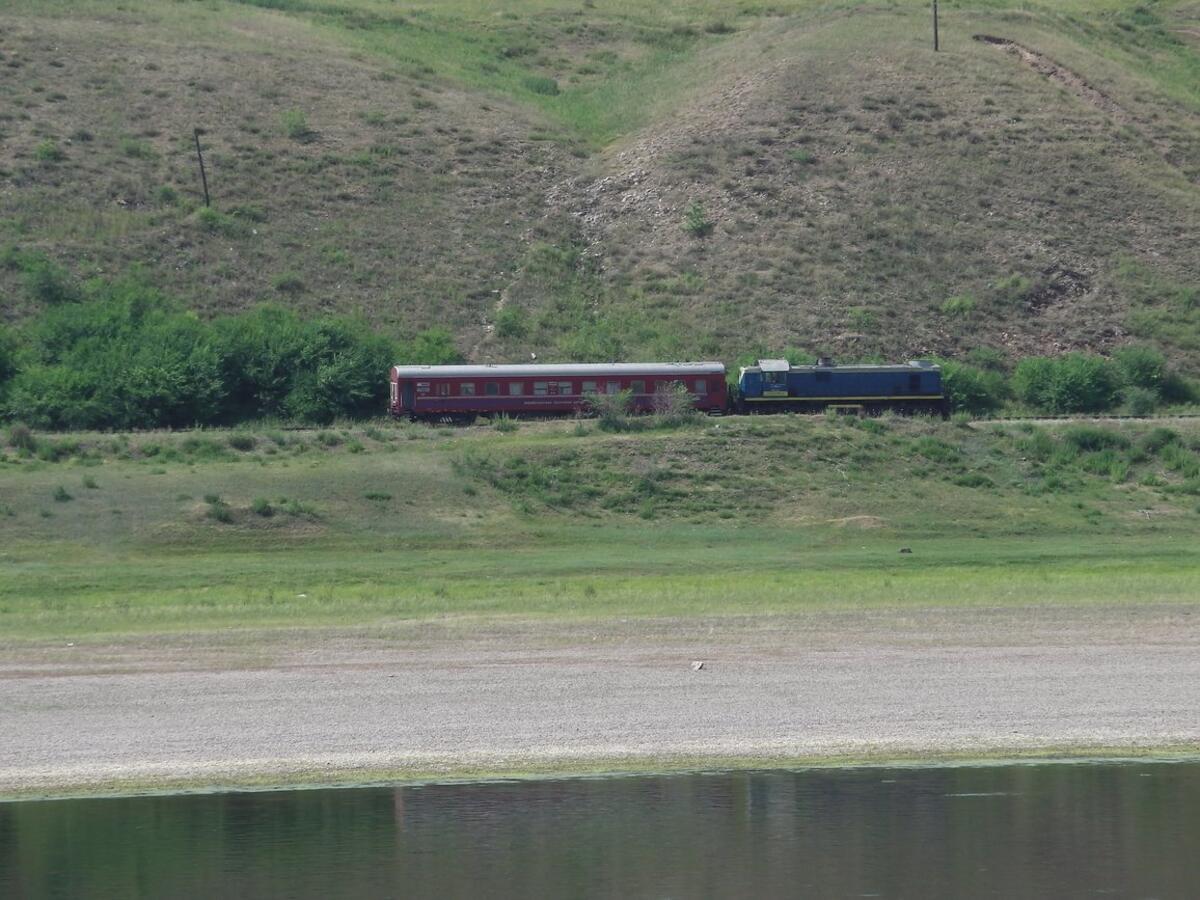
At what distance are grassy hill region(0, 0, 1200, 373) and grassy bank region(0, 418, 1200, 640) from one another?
18674 millimetres

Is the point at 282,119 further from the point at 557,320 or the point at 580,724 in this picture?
the point at 580,724

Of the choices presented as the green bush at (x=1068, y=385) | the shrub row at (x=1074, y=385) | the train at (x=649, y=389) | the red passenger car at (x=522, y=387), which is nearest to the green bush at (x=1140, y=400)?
the shrub row at (x=1074, y=385)

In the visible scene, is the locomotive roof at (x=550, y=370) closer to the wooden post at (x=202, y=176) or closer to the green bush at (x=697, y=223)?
the green bush at (x=697, y=223)

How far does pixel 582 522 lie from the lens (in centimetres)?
4966

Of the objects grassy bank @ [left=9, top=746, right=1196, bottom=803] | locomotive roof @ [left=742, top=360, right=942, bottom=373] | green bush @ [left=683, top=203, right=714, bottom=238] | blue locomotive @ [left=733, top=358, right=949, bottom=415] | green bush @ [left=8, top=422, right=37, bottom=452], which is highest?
grassy bank @ [left=9, top=746, right=1196, bottom=803]

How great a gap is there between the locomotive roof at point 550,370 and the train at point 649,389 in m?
0.04

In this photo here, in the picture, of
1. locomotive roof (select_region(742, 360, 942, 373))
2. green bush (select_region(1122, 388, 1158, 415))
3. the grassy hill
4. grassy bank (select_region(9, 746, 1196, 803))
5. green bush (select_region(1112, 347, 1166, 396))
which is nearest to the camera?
grassy bank (select_region(9, 746, 1196, 803))

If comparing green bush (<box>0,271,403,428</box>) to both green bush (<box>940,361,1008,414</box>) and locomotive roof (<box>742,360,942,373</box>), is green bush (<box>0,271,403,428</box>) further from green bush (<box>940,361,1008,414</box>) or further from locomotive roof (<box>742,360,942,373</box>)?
green bush (<box>940,361,1008,414</box>)

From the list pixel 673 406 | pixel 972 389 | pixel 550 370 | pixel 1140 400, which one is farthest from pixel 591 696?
pixel 1140 400

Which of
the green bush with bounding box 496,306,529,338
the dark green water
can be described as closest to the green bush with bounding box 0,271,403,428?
the green bush with bounding box 496,306,529,338

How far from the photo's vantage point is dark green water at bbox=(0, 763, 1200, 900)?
16.7 m

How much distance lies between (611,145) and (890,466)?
164 ft

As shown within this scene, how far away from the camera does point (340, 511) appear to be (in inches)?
1881

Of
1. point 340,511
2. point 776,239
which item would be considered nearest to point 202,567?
point 340,511
